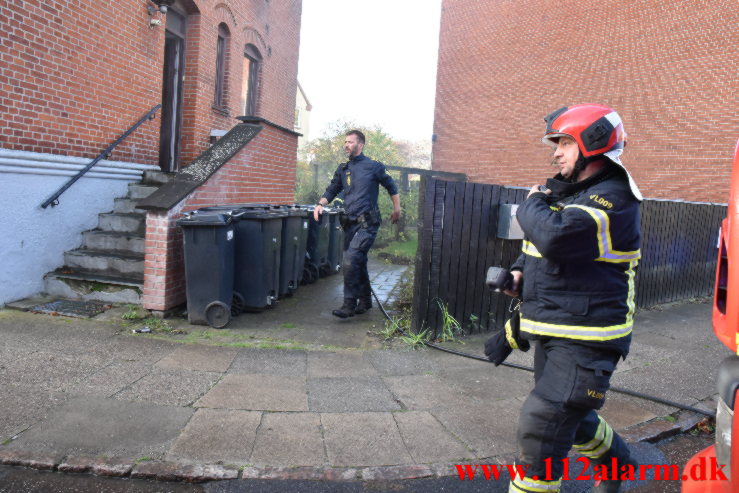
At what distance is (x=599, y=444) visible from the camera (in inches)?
99.0

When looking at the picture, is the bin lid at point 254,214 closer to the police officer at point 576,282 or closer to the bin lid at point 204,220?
the bin lid at point 204,220

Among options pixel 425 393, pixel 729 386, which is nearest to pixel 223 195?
pixel 425 393

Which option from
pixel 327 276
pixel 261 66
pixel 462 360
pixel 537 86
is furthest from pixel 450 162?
pixel 462 360

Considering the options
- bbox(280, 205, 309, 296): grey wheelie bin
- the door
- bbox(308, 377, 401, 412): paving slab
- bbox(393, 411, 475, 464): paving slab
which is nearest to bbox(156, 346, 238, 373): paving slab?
bbox(308, 377, 401, 412): paving slab

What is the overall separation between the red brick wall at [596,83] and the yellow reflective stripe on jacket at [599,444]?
1112 cm

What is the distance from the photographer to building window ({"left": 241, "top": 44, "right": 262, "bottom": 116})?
39.7 feet

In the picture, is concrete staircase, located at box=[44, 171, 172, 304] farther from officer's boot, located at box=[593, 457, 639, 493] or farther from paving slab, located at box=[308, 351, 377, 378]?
officer's boot, located at box=[593, 457, 639, 493]

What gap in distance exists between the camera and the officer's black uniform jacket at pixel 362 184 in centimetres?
626

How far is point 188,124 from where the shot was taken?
9.57 meters

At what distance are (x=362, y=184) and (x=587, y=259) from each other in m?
4.30

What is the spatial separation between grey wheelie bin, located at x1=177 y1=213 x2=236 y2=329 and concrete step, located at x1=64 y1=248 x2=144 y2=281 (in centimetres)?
104

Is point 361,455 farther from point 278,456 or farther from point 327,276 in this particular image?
point 327,276

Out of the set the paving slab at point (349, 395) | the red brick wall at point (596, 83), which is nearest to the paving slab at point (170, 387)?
the paving slab at point (349, 395)

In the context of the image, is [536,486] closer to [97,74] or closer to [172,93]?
[97,74]
